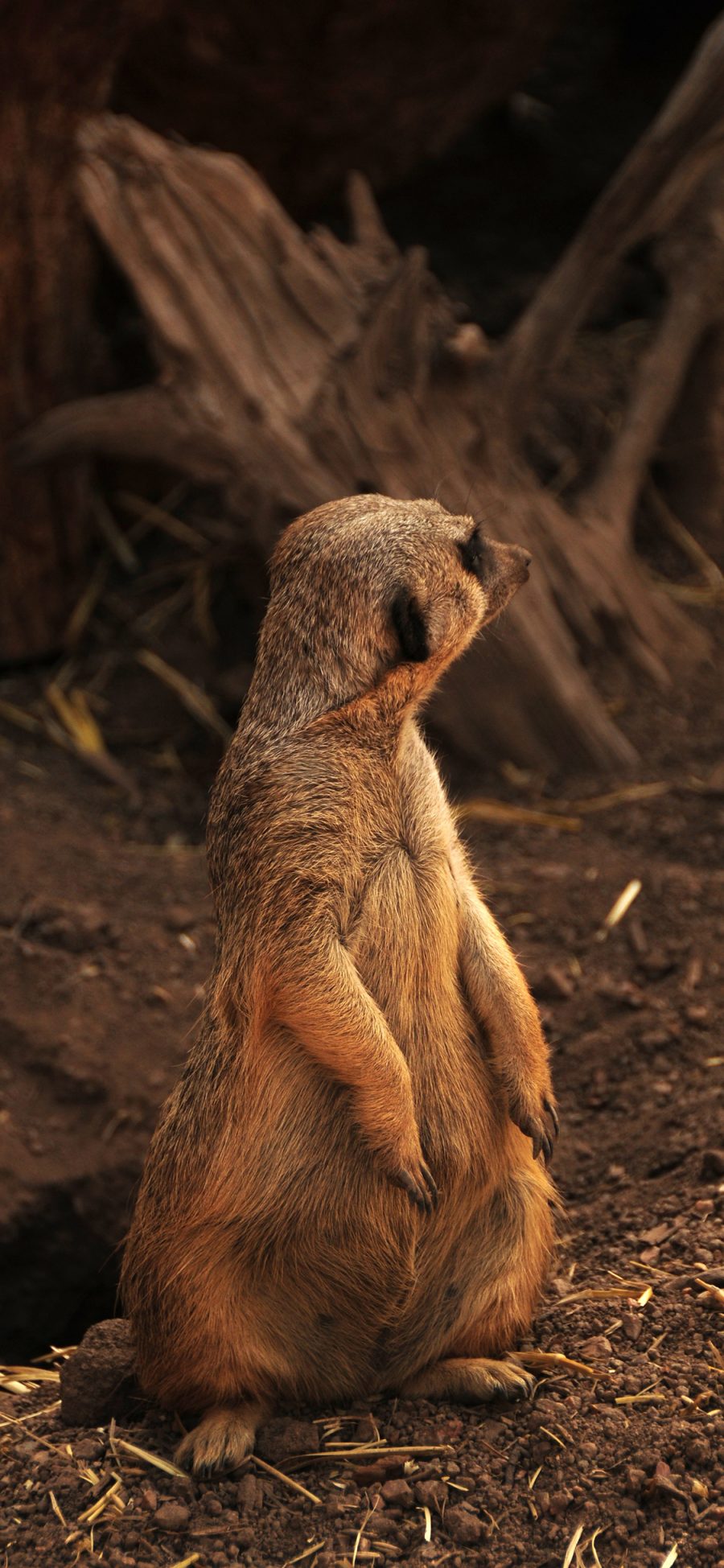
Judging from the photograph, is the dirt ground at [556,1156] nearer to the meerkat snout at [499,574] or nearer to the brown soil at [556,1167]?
the brown soil at [556,1167]

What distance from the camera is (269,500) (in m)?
5.61

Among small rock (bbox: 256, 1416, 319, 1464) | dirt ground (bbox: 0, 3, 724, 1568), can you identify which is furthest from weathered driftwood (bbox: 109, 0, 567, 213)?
small rock (bbox: 256, 1416, 319, 1464)

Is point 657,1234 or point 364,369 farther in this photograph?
point 364,369

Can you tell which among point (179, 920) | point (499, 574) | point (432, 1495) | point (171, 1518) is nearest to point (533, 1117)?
point (432, 1495)

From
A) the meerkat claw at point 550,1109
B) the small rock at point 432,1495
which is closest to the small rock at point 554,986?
the meerkat claw at point 550,1109

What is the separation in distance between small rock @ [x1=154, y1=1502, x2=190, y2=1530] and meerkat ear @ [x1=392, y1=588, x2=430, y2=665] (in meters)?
1.62

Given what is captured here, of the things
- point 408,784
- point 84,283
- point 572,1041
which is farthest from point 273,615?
point 84,283

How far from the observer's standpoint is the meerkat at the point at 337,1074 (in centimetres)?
285

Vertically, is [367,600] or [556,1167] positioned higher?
[367,600]

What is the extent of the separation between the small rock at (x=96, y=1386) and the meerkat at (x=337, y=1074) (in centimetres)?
11

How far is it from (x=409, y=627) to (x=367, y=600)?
3.8 inches

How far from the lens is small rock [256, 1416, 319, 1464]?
291 cm

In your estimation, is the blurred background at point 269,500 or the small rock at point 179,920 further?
the small rock at point 179,920

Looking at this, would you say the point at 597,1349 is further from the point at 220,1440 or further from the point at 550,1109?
the point at 220,1440
